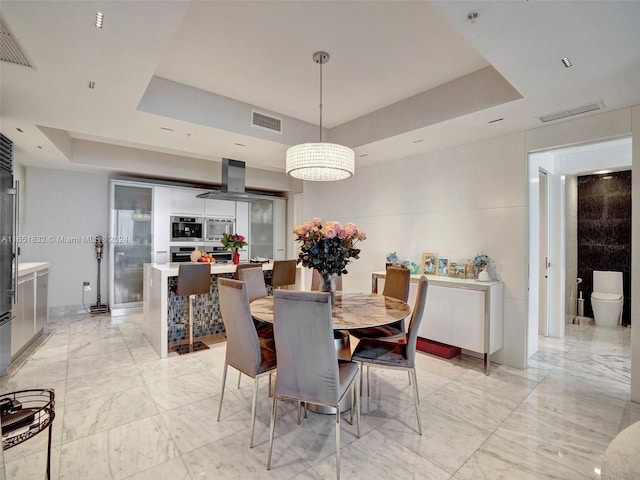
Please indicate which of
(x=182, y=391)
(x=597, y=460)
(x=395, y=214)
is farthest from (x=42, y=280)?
(x=597, y=460)

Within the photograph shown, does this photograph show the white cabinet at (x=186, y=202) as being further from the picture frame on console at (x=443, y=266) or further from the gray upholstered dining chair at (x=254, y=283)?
the picture frame on console at (x=443, y=266)

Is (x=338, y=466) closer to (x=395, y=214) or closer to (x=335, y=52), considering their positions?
(x=335, y=52)

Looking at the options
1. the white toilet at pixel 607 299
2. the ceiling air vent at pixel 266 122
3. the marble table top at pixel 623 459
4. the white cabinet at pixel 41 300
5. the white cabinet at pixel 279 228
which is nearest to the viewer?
the marble table top at pixel 623 459

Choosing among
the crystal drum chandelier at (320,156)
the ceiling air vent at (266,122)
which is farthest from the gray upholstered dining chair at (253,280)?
the ceiling air vent at (266,122)

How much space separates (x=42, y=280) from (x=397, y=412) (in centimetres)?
436

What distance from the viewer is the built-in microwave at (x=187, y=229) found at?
5766 mm

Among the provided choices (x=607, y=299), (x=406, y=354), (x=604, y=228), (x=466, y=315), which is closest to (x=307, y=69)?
(x=406, y=354)

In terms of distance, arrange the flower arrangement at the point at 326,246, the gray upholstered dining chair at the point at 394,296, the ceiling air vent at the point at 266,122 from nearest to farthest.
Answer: the flower arrangement at the point at 326,246
the gray upholstered dining chair at the point at 394,296
the ceiling air vent at the point at 266,122

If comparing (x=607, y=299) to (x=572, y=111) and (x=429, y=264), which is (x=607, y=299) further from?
(x=572, y=111)

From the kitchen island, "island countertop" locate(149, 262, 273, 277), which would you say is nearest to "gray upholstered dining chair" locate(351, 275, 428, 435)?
"island countertop" locate(149, 262, 273, 277)

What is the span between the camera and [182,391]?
8.92ft

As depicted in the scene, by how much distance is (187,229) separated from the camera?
19.4 ft

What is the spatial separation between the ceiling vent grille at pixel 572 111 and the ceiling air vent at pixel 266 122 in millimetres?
2670

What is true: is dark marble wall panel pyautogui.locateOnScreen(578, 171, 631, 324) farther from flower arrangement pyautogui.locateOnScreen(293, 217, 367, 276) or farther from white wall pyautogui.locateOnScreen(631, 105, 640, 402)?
flower arrangement pyautogui.locateOnScreen(293, 217, 367, 276)
